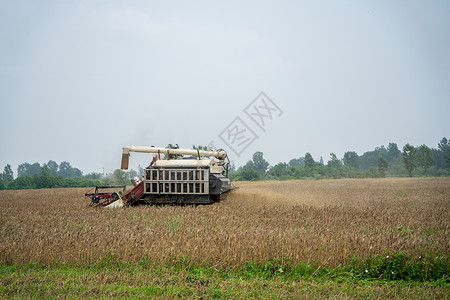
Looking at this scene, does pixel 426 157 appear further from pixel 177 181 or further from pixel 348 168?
pixel 177 181

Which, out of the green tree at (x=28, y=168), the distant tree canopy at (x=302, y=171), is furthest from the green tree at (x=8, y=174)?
the green tree at (x=28, y=168)

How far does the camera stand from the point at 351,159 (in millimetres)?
114375

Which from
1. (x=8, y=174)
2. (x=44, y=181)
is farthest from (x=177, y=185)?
(x=8, y=174)

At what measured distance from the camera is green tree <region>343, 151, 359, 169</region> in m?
113

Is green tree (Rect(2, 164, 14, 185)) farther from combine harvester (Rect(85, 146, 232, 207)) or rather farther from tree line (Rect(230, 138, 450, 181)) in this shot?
combine harvester (Rect(85, 146, 232, 207))

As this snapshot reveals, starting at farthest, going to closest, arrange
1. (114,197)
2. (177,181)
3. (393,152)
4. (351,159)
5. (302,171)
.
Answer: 1. (393,152)
2. (351,159)
3. (302,171)
4. (114,197)
5. (177,181)

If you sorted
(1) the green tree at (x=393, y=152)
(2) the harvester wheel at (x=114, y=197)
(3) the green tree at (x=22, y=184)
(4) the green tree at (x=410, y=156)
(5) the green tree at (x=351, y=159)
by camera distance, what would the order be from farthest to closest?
(1) the green tree at (x=393, y=152) < (5) the green tree at (x=351, y=159) < (4) the green tree at (x=410, y=156) < (3) the green tree at (x=22, y=184) < (2) the harvester wheel at (x=114, y=197)

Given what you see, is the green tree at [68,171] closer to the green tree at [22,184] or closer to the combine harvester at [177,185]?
the green tree at [22,184]

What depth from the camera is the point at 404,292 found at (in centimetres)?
501

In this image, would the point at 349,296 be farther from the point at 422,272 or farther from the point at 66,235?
the point at 66,235

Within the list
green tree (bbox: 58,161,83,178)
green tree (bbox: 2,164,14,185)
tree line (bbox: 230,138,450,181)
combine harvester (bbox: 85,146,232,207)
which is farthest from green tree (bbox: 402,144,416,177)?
green tree (bbox: 58,161,83,178)

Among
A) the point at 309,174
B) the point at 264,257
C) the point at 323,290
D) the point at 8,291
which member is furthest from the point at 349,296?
the point at 309,174

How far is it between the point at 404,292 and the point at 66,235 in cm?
713

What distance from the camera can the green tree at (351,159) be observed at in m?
113
